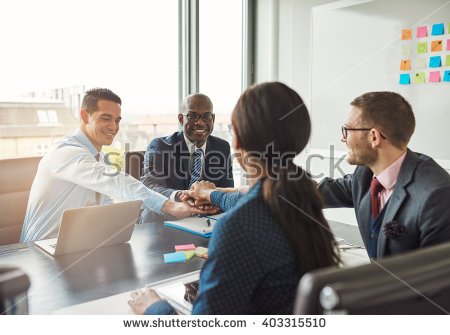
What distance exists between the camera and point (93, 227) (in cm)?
162

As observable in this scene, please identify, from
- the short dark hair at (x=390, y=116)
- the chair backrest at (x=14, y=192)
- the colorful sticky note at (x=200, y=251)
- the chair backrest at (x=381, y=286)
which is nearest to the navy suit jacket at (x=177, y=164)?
the chair backrest at (x=14, y=192)

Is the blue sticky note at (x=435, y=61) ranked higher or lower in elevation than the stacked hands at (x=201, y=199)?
higher

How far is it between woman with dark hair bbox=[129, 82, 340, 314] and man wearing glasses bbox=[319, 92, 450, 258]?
50 centimetres

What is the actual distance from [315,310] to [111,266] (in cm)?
100

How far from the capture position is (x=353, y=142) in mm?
1752

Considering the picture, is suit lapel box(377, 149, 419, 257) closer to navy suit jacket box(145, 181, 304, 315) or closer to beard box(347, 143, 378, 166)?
beard box(347, 143, 378, 166)

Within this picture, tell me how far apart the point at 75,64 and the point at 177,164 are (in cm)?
136

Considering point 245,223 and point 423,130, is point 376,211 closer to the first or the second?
point 245,223

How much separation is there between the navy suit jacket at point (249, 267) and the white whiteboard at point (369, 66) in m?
3.08

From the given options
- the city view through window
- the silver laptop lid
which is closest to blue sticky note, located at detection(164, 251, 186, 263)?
the silver laptop lid

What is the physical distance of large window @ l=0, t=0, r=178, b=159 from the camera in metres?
3.23

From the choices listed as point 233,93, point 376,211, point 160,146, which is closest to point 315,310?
point 376,211

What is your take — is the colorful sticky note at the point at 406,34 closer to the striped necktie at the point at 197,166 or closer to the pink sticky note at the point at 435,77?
the pink sticky note at the point at 435,77

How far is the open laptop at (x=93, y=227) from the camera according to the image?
5.09ft
